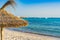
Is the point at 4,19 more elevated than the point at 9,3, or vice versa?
the point at 9,3

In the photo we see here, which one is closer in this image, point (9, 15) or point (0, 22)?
point (0, 22)

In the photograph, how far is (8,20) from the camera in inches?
231

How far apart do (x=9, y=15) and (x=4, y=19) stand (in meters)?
0.36

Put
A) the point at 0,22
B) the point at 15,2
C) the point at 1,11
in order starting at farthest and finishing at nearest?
1. the point at 1,11
2. the point at 0,22
3. the point at 15,2

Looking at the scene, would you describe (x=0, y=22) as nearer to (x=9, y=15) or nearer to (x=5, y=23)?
(x=5, y=23)

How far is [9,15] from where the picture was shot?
20.2 feet

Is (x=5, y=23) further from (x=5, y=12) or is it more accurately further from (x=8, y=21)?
(x=5, y=12)

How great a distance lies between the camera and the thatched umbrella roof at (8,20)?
574cm

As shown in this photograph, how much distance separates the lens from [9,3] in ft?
17.9

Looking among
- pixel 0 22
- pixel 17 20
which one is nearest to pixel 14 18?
pixel 17 20

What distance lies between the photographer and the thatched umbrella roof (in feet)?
18.8

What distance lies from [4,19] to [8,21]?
0.47 feet

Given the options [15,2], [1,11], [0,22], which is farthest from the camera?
[1,11]

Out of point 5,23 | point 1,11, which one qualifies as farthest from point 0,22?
point 1,11
